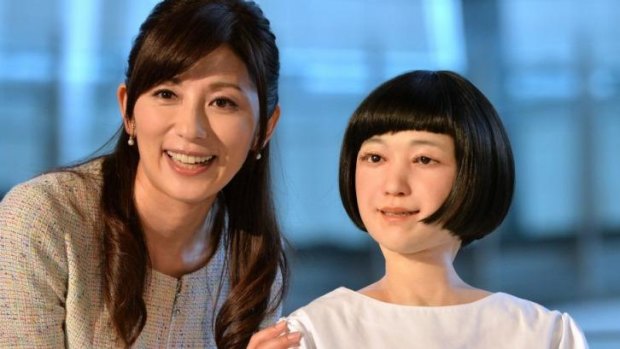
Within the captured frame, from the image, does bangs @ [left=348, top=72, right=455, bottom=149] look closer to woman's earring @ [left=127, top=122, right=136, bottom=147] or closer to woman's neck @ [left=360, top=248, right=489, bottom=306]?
woman's neck @ [left=360, top=248, right=489, bottom=306]

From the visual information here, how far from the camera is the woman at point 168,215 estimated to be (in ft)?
5.18

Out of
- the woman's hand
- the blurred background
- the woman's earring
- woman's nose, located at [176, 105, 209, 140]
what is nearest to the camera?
the woman's hand

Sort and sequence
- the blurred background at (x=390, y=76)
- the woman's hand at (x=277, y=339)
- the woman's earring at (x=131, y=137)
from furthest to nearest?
the blurred background at (x=390, y=76), the woman's earring at (x=131, y=137), the woman's hand at (x=277, y=339)

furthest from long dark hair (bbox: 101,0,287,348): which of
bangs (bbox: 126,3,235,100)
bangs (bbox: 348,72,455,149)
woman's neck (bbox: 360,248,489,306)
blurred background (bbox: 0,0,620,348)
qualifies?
blurred background (bbox: 0,0,620,348)

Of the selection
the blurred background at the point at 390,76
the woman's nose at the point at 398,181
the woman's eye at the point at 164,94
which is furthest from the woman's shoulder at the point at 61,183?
A: the blurred background at the point at 390,76

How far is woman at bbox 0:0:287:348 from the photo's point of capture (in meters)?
1.58

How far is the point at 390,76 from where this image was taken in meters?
4.02

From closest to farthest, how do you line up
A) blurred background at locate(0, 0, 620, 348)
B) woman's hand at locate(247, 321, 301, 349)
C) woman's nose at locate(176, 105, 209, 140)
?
1. woman's hand at locate(247, 321, 301, 349)
2. woman's nose at locate(176, 105, 209, 140)
3. blurred background at locate(0, 0, 620, 348)

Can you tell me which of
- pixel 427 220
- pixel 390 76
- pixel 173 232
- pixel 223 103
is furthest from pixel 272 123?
pixel 390 76

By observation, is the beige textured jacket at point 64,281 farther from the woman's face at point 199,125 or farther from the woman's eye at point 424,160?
the woman's eye at point 424,160

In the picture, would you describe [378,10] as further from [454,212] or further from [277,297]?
[454,212]

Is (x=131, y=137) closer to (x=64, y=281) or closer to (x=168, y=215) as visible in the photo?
(x=168, y=215)

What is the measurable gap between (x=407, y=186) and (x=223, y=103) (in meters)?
0.39

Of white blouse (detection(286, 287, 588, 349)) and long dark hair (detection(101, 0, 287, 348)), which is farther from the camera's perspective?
long dark hair (detection(101, 0, 287, 348))
